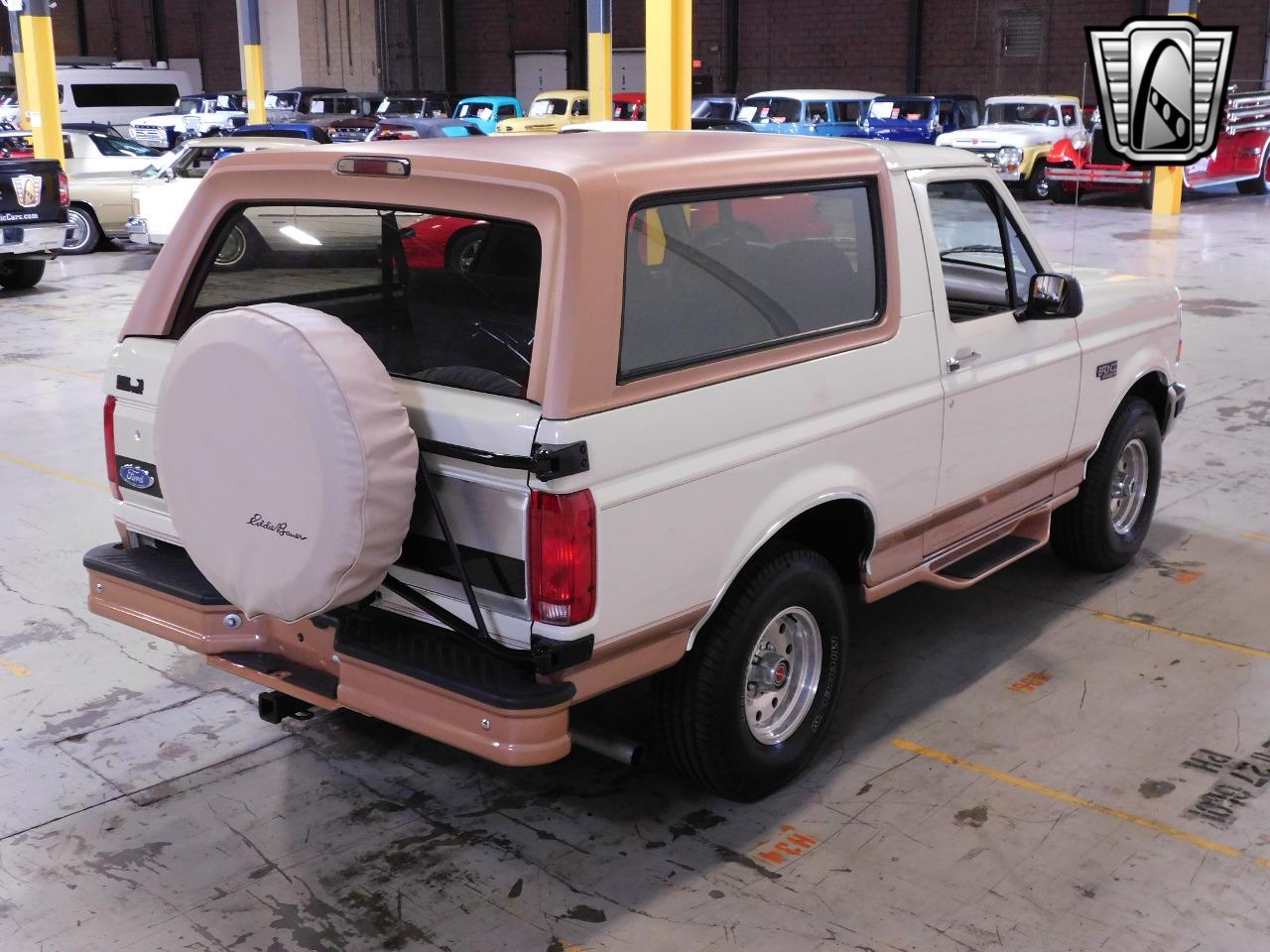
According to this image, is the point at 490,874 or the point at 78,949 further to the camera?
the point at 490,874

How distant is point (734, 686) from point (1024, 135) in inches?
805

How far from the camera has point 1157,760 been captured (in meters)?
4.16

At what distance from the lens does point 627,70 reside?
116ft

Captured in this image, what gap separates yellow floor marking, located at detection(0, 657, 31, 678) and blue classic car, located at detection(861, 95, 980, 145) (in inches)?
872

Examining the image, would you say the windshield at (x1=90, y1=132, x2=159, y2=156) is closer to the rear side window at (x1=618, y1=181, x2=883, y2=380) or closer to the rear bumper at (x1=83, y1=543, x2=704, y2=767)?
the rear bumper at (x1=83, y1=543, x2=704, y2=767)

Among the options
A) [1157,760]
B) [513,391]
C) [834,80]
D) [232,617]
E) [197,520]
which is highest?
[834,80]

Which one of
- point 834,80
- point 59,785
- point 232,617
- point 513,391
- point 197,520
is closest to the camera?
point 513,391

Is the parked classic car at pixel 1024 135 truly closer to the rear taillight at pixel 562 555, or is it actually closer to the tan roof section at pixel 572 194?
the tan roof section at pixel 572 194

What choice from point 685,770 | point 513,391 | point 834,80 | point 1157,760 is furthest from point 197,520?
point 834,80

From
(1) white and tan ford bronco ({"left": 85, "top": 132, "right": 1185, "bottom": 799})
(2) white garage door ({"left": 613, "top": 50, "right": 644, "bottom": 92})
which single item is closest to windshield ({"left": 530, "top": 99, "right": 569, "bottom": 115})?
(2) white garage door ({"left": 613, "top": 50, "right": 644, "bottom": 92})

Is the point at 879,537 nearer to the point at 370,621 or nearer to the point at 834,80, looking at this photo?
the point at 370,621

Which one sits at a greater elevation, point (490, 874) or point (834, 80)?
point (834, 80)

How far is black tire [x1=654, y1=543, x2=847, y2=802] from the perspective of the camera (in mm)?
3662

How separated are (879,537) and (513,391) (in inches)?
59.3
